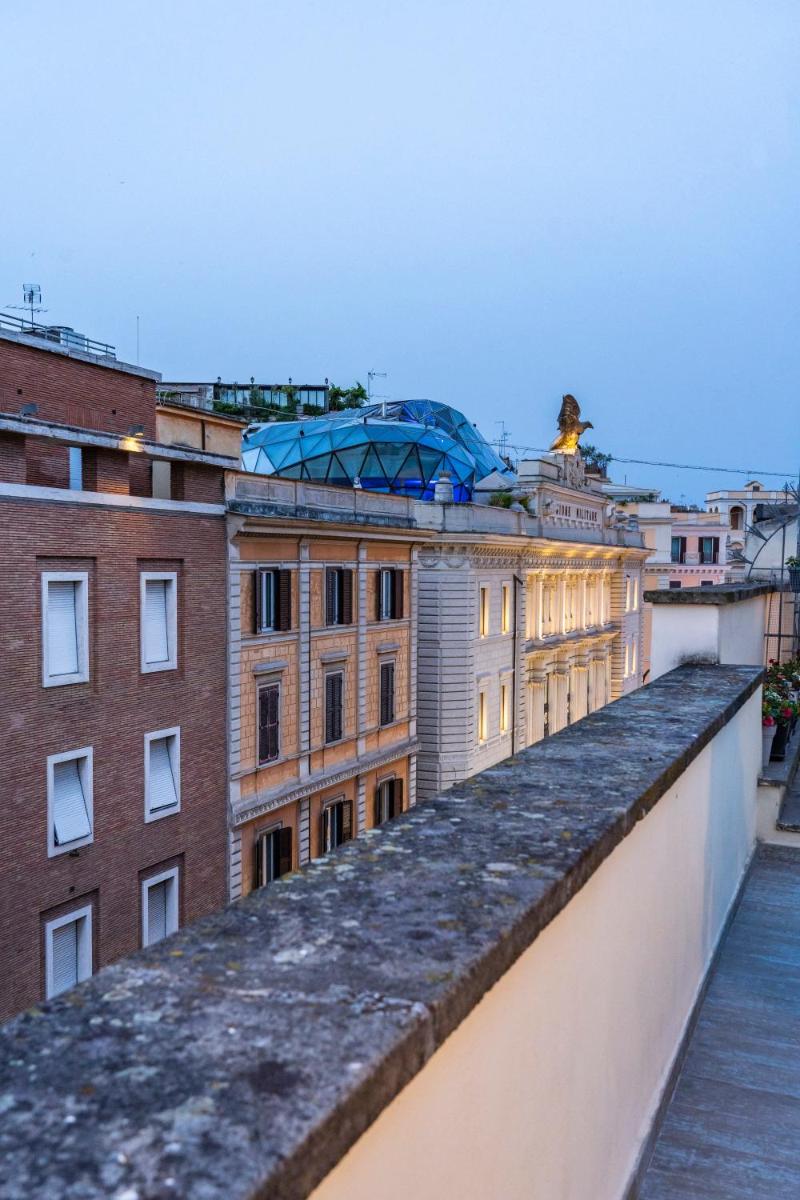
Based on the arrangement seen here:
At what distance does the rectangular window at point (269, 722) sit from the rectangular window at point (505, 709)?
1509 cm

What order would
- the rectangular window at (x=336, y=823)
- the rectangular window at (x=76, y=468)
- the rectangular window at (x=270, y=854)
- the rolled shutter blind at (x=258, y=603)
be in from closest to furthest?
the rectangular window at (x=76, y=468) → the rolled shutter blind at (x=258, y=603) → the rectangular window at (x=270, y=854) → the rectangular window at (x=336, y=823)

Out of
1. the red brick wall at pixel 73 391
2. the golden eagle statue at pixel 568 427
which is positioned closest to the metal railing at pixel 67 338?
the red brick wall at pixel 73 391

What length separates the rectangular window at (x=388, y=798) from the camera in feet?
105

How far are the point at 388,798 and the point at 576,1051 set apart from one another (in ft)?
98.9

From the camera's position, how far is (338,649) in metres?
28.7

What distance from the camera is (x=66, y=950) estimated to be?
1973cm

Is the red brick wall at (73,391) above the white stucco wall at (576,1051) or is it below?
above

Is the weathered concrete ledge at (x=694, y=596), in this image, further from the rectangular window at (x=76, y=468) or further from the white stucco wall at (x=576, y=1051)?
the rectangular window at (x=76, y=468)

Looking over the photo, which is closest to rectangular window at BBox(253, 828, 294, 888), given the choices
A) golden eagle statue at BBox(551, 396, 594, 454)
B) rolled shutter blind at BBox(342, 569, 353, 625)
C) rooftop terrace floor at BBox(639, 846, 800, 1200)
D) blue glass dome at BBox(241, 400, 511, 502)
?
rolled shutter blind at BBox(342, 569, 353, 625)

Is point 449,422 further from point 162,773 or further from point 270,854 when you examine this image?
point 162,773

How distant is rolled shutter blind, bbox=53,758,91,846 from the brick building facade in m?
0.03

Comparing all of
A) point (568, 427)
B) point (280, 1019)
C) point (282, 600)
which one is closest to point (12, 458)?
point (282, 600)

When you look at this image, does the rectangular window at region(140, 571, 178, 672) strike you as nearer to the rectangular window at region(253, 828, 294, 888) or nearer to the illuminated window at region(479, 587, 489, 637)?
the rectangular window at region(253, 828, 294, 888)

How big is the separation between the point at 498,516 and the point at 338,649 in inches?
452
